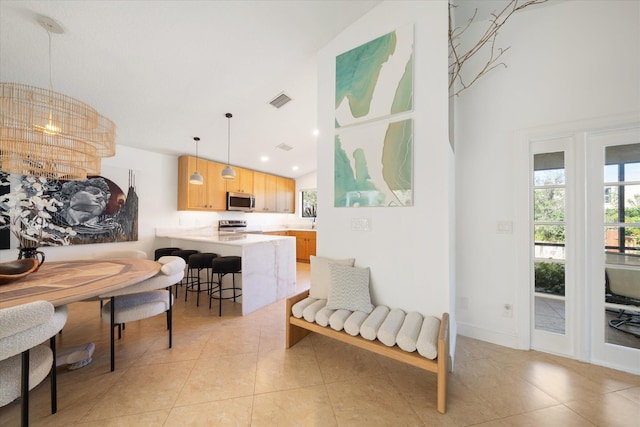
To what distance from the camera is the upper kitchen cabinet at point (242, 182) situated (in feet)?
17.4

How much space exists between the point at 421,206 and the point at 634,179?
1689 mm

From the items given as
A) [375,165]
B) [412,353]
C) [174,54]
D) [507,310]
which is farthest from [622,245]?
[174,54]

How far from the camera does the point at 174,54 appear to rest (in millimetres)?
2312

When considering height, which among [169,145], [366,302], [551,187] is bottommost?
[366,302]

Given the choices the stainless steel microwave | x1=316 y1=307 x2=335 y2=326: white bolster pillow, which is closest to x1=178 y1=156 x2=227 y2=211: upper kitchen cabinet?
the stainless steel microwave

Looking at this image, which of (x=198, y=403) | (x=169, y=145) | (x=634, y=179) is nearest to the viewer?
(x=198, y=403)

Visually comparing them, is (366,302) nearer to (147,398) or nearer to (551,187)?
(147,398)

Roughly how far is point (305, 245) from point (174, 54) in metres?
4.92

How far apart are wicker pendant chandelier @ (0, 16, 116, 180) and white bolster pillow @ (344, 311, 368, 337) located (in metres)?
2.26

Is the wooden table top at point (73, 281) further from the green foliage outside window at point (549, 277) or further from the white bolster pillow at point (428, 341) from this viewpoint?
the green foliage outside window at point (549, 277)

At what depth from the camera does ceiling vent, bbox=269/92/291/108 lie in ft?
11.0

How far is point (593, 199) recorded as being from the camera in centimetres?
201

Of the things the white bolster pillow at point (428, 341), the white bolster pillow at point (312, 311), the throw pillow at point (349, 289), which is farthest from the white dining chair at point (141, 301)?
the white bolster pillow at point (428, 341)

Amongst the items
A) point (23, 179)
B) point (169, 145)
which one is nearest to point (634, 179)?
point (169, 145)
